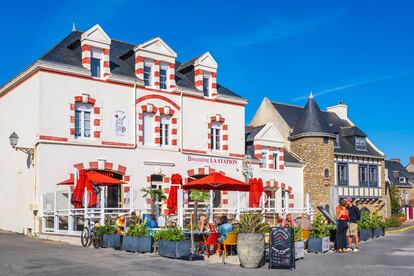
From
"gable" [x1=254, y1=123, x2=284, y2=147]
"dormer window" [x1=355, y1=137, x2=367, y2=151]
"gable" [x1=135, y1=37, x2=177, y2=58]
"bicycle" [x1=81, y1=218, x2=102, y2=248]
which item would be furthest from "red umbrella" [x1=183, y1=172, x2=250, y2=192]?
"dormer window" [x1=355, y1=137, x2=367, y2=151]

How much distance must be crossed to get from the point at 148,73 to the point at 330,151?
573 inches

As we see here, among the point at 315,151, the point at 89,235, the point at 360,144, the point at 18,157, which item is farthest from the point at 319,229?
the point at 360,144

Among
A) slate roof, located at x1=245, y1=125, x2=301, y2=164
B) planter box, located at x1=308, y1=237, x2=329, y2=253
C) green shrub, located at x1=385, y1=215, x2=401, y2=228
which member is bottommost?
green shrub, located at x1=385, y1=215, x2=401, y2=228

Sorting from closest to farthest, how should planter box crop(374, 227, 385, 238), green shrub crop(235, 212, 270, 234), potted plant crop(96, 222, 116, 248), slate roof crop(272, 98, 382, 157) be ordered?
green shrub crop(235, 212, 270, 234) → potted plant crop(96, 222, 116, 248) → planter box crop(374, 227, 385, 238) → slate roof crop(272, 98, 382, 157)

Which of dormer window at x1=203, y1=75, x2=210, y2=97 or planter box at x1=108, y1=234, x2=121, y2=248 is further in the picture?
dormer window at x1=203, y1=75, x2=210, y2=97

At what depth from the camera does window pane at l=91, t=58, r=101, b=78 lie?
24781 mm

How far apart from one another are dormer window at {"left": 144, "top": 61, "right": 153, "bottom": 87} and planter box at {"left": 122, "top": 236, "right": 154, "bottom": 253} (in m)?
12.2

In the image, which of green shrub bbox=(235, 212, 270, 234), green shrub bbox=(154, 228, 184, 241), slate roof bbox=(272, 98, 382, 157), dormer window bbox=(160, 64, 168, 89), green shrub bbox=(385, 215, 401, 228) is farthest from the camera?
Result: slate roof bbox=(272, 98, 382, 157)

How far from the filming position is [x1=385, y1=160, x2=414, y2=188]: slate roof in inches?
2014

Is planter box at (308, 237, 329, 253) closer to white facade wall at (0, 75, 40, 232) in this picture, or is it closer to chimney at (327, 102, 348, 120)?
white facade wall at (0, 75, 40, 232)

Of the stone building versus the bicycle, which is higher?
the stone building

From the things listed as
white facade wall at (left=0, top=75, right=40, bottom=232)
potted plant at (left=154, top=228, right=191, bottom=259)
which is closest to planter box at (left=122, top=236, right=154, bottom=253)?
potted plant at (left=154, top=228, right=191, bottom=259)

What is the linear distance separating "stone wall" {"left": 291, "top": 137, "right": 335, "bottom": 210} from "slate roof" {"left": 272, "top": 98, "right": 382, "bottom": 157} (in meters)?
2.32

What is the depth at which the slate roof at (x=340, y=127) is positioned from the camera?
3803 cm
